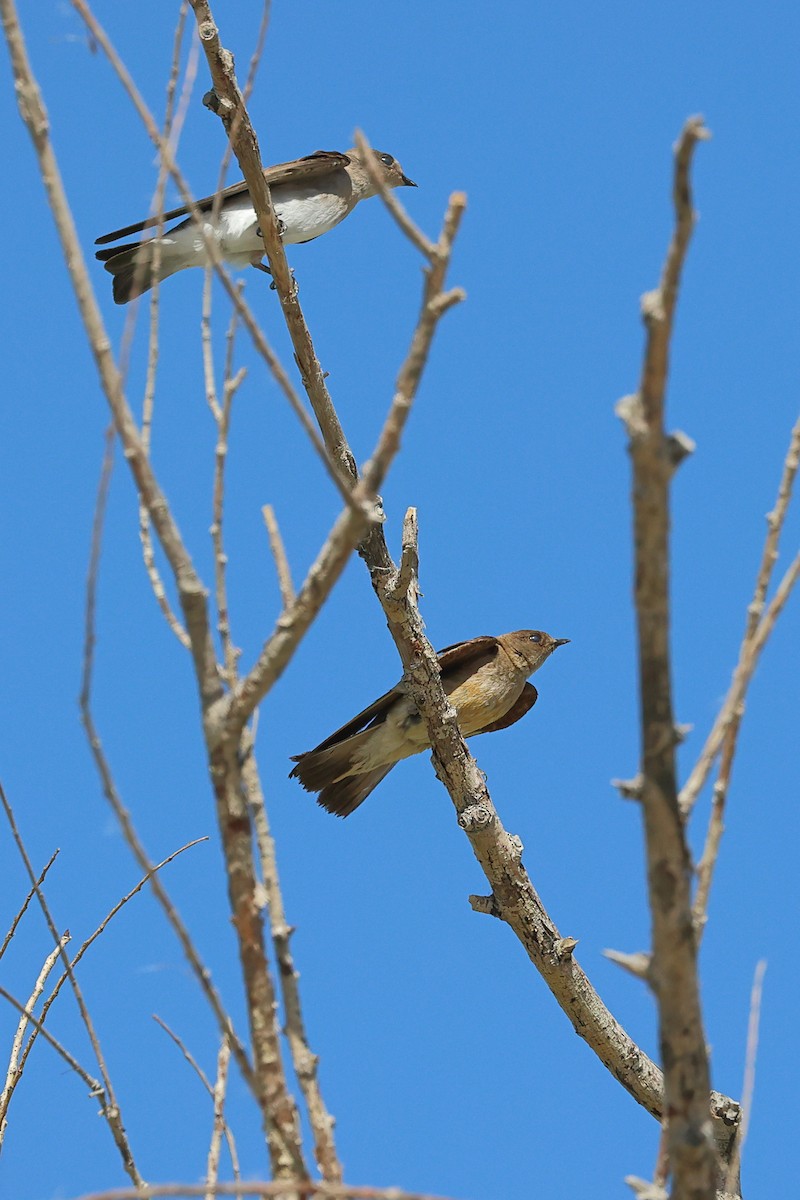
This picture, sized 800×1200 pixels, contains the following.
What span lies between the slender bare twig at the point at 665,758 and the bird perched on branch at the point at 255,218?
17.4 ft

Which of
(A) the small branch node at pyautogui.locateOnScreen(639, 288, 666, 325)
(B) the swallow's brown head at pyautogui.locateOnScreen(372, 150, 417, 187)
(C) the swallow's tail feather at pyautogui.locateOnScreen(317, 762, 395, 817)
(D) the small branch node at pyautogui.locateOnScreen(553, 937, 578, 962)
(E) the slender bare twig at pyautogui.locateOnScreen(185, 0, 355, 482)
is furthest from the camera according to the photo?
(B) the swallow's brown head at pyautogui.locateOnScreen(372, 150, 417, 187)

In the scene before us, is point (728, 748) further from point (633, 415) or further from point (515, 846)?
point (515, 846)

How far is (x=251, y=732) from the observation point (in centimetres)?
205

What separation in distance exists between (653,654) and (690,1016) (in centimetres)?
54

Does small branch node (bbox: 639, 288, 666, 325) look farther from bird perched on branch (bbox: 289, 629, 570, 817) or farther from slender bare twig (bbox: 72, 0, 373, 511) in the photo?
bird perched on branch (bbox: 289, 629, 570, 817)

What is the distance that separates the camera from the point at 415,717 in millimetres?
7066

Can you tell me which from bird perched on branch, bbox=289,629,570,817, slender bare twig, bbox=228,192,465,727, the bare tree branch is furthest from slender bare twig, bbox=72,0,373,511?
bird perched on branch, bbox=289,629,570,817

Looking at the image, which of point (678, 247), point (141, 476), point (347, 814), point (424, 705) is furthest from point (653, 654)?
point (347, 814)

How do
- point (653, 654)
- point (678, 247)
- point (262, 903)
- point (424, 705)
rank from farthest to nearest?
point (424, 705) < point (262, 903) < point (653, 654) < point (678, 247)

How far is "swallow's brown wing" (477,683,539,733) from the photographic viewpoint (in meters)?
8.15

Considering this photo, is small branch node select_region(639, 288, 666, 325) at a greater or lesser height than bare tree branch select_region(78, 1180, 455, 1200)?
greater

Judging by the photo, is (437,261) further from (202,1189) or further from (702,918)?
(202,1189)

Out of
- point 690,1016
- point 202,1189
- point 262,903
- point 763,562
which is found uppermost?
point 763,562

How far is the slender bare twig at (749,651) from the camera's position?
1858 mm
